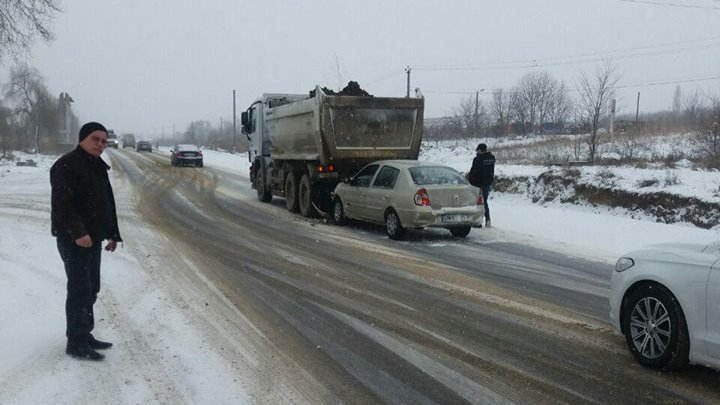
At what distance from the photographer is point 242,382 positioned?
4.32 meters

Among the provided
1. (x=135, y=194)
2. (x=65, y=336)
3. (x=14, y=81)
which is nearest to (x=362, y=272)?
(x=65, y=336)

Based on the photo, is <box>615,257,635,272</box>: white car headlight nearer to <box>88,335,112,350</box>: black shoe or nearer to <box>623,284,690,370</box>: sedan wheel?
<box>623,284,690,370</box>: sedan wheel

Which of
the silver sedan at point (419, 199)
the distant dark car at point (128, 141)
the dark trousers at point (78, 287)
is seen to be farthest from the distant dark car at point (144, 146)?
the dark trousers at point (78, 287)

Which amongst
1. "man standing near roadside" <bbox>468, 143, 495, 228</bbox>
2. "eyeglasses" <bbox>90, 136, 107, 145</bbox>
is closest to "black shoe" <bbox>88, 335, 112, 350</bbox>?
"eyeglasses" <bbox>90, 136, 107, 145</bbox>

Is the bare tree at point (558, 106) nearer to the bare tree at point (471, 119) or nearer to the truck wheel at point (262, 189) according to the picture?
the bare tree at point (471, 119)

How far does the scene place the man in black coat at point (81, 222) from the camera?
444 cm

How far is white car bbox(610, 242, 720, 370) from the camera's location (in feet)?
14.0

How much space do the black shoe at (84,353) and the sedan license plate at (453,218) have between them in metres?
7.20

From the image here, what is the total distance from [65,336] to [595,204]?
13.4 m

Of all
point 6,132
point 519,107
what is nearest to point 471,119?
point 519,107

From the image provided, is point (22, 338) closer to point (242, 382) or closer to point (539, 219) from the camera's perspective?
point (242, 382)

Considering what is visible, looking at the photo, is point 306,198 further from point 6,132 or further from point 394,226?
point 6,132

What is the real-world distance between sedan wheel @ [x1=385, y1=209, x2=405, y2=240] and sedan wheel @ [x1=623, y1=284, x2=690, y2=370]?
6324mm

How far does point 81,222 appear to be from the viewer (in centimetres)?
446
